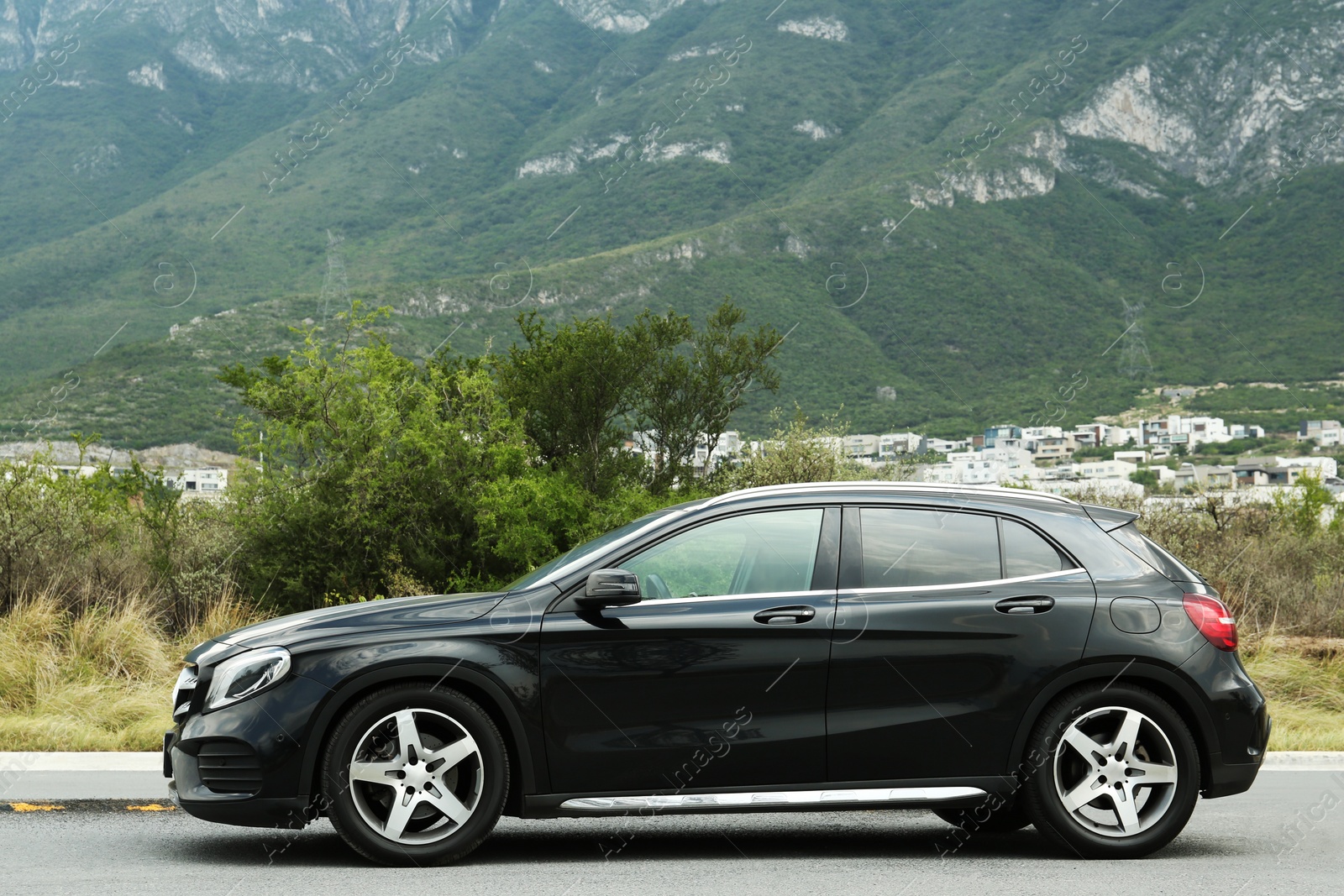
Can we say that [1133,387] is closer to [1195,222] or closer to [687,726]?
[1195,222]

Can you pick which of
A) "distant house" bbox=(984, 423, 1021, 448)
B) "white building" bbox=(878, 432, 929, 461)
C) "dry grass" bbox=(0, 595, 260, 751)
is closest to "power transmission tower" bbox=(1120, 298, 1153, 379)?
"distant house" bbox=(984, 423, 1021, 448)

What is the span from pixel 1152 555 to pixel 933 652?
4.13 feet

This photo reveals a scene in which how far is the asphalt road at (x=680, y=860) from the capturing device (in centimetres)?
512

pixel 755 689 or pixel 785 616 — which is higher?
pixel 785 616

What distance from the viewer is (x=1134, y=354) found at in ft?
219

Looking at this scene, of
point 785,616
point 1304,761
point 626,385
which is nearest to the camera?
point 785,616

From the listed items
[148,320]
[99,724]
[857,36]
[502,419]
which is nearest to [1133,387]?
[502,419]

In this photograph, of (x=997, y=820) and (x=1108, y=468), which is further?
(x=1108, y=468)

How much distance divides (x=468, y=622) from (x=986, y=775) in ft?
7.90

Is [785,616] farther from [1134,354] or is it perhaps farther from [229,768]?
[1134,354]

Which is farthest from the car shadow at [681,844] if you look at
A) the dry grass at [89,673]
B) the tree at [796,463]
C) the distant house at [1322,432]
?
the distant house at [1322,432]

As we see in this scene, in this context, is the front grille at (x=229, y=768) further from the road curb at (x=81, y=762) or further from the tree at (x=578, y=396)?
the tree at (x=578, y=396)

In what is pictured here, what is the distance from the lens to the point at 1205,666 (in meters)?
5.61

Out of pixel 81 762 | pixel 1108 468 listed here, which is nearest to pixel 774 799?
pixel 81 762
